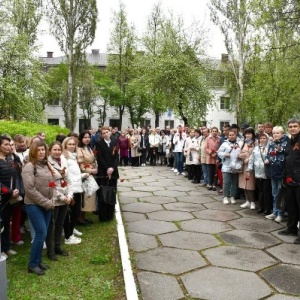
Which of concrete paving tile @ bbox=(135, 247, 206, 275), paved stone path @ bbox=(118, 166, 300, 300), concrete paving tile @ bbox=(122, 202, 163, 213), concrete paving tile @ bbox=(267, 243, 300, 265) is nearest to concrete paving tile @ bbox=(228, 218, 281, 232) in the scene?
paved stone path @ bbox=(118, 166, 300, 300)

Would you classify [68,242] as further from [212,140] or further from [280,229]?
[212,140]

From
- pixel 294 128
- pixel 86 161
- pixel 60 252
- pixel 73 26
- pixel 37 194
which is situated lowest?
pixel 60 252

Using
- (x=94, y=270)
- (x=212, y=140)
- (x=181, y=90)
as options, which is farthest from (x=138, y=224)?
(x=181, y=90)

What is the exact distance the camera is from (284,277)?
434cm

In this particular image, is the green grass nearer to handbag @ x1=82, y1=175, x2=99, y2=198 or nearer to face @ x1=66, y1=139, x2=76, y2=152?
handbag @ x1=82, y1=175, x2=99, y2=198

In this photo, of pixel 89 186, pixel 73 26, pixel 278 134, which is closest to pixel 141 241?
pixel 89 186

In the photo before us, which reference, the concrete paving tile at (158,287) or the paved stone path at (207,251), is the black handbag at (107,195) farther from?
the concrete paving tile at (158,287)

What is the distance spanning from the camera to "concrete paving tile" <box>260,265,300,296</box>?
13.1 feet

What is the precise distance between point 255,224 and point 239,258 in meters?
1.98

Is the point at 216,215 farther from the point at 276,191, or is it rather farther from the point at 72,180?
the point at 72,180

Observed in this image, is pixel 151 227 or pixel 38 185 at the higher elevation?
pixel 38 185

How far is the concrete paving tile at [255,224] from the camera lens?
652cm

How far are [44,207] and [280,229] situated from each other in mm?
4412

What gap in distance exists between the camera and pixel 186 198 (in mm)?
9328
